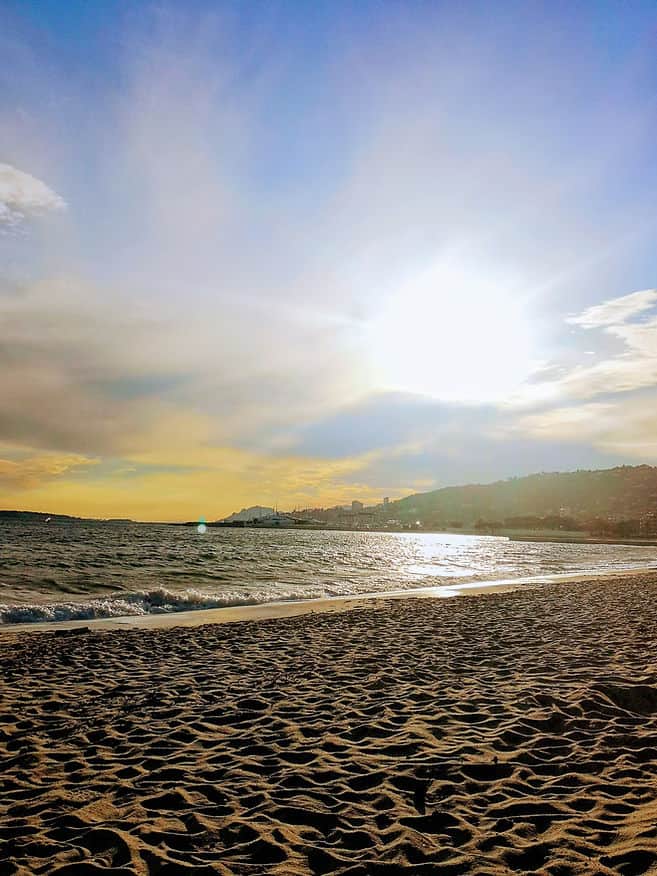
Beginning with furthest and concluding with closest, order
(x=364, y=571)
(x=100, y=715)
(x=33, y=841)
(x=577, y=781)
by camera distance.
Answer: (x=364, y=571) < (x=100, y=715) < (x=577, y=781) < (x=33, y=841)

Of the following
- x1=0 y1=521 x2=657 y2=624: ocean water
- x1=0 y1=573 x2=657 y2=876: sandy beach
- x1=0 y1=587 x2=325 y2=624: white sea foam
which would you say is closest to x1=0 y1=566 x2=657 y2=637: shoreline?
Answer: x1=0 y1=587 x2=325 y2=624: white sea foam

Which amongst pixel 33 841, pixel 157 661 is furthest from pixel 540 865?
pixel 157 661

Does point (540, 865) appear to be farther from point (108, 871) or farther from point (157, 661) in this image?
point (157, 661)

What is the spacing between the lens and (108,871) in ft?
13.4

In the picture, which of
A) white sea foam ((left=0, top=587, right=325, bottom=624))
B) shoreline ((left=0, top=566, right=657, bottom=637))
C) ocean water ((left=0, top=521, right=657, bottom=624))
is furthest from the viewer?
ocean water ((left=0, top=521, right=657, bottom=624))

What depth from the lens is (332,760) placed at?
597 cm

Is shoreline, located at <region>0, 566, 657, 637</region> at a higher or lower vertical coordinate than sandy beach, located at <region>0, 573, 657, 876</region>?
lower

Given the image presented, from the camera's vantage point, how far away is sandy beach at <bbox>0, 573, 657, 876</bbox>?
4273 millimetres

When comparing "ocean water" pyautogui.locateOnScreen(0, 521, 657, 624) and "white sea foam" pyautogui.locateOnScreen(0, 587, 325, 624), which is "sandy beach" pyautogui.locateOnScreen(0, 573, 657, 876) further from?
"ocean water" pyautogui.locateOnScreen(0, 521, 657, 624)

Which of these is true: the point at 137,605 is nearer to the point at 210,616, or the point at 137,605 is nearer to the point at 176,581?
the point at 210,616


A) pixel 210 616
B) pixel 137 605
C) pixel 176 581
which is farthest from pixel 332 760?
pixel 176 581

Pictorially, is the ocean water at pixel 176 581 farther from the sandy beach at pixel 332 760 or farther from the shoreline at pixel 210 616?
the sandy beach at pixel 332 760

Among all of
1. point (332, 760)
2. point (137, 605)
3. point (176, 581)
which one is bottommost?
point (176, 581)

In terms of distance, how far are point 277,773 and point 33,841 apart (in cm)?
211
